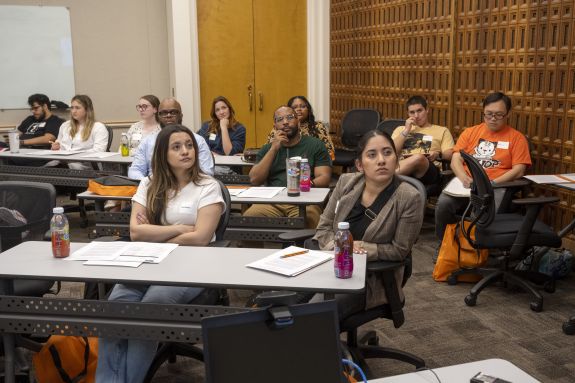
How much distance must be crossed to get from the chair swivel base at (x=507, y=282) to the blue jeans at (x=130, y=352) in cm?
206

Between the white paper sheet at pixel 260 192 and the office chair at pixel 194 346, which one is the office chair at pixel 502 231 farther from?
the office chair at pixel 194 346

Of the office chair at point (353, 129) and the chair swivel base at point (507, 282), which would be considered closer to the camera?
the chair swivel base at point (507, 282)

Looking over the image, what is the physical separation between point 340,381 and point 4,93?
753 centimetres

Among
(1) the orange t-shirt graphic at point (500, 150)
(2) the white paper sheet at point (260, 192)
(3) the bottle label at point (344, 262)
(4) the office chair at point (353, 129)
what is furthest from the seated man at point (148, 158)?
(4) the office chair at point (353, 129)

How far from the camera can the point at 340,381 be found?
1296 mm

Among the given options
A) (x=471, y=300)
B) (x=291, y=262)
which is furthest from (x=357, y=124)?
(x=291, y=262)

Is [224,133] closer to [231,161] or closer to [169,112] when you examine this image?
[231,161]

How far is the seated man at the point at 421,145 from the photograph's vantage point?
510cm

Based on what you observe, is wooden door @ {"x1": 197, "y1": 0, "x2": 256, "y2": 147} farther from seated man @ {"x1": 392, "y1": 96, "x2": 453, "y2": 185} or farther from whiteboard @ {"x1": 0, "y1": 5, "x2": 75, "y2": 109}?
seated man @ {"x1": 392, "y1": 96, "x2": 453, "y2": 185}

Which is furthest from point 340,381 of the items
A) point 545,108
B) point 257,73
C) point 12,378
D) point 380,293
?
point 257,73

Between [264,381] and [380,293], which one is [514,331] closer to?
[380,293]

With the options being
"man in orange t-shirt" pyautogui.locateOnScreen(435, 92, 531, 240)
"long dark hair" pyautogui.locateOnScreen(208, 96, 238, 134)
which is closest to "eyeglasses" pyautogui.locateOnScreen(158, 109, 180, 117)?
"long dark hair" pyautogui.locateOnScreen(208, 96, 238, 134)

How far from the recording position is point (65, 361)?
269 cm

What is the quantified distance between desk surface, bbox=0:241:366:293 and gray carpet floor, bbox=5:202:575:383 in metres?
0.67
